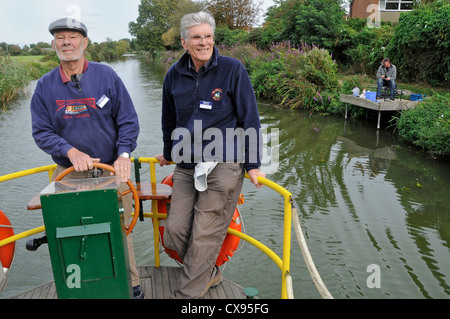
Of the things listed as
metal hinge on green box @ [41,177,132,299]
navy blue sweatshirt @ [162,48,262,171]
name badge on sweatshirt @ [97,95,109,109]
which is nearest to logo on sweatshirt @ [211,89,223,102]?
navy blue sweatshirt @ [162,48,262,171]

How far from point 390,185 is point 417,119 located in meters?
3.68

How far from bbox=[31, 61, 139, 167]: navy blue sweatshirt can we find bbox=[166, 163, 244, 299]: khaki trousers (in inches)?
22.2

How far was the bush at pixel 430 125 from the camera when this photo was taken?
982 cm

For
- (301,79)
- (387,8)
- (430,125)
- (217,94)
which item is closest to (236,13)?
(387,8)

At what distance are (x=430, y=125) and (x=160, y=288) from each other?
9451 millimetres

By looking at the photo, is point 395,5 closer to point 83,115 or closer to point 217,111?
point 217,111

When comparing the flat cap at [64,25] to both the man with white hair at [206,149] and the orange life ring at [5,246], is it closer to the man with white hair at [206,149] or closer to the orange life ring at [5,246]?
the man with white hair at [206,149]

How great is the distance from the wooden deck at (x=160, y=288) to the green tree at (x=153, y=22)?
65.2 m

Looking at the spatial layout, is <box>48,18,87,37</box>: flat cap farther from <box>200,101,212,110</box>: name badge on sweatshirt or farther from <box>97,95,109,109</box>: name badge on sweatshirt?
<box>200,101,212,110</box>: name badge on sweatshirt

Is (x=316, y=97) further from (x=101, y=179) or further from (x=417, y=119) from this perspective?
(x=101, y=179)

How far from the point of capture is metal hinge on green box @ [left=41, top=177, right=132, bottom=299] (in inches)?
89.8

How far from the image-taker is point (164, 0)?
7375 cm

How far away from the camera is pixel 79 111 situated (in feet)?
9.28
